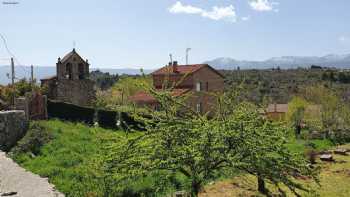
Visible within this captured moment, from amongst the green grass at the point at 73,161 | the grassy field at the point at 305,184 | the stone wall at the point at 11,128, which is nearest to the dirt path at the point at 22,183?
the green grass at the point at 73,161

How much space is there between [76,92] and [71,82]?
105cm

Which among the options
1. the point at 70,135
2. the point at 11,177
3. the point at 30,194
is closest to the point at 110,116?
the point at 70,135

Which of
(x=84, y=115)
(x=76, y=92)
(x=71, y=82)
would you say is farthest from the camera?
(x=76, y=92)

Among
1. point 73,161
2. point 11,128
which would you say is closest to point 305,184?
point 73,161

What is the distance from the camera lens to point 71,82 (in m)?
35.7

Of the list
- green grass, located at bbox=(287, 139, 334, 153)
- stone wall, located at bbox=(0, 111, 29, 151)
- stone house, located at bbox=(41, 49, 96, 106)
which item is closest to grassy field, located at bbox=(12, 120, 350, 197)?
stone wall, located at bbox=(0, 111, 29, 151)

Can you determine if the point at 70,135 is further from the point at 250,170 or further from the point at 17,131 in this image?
Answer: the point at 250,170

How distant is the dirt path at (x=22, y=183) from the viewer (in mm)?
15016

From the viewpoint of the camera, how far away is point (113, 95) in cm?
5219

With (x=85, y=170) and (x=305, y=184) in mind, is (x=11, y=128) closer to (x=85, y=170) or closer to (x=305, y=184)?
(x=85, y=170)

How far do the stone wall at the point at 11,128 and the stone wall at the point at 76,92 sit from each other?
Result: 33.5 ft

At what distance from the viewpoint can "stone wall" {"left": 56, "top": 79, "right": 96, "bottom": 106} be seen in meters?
35.5

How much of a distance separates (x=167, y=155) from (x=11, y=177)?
918 centimetres

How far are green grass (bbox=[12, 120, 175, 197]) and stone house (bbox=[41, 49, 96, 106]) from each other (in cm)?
911
